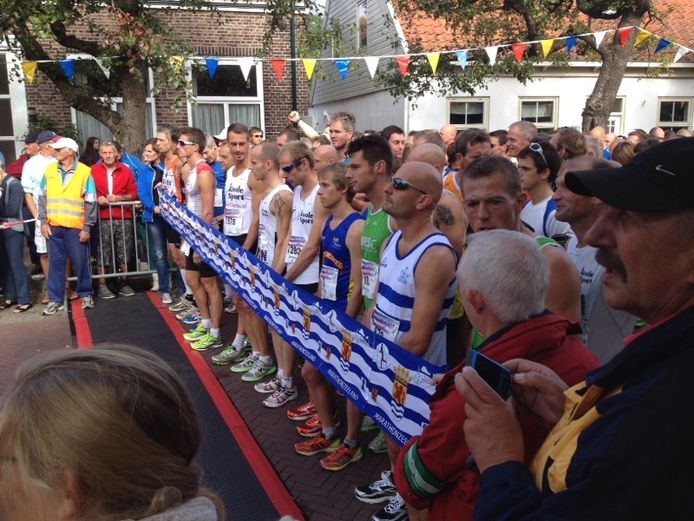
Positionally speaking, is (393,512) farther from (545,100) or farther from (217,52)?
(545,100)

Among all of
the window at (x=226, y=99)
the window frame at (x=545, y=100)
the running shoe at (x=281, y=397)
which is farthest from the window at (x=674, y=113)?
the running shoe at (x=281, y=397)

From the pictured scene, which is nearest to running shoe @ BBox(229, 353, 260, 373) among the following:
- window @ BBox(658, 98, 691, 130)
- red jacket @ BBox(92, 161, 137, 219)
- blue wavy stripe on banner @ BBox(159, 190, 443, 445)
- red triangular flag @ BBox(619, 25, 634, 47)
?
blue wavy stripe on banner @ BBox(159, 190, 443, 445)

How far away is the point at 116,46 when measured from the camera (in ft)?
35.1

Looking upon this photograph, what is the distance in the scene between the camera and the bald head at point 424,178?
129 inches

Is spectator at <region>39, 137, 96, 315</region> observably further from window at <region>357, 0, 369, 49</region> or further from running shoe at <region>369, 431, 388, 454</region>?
window at <region>357, 0, 369, 49</region>

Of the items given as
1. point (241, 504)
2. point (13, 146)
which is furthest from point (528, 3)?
point (13, 146)

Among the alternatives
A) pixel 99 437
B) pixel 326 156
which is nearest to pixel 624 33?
pixel 326 156

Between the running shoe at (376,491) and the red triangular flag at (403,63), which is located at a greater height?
the red triangular flag at (403,63)

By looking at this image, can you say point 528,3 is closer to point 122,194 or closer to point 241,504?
point 122,194

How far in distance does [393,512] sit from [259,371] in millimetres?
2637

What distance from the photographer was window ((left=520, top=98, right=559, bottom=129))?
1764 cm

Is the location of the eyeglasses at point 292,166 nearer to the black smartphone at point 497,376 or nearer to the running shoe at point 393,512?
the running shoe at point 393,512

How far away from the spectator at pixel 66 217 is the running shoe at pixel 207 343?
2.54 m

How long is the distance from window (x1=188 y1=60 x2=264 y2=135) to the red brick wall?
1.07 ft
